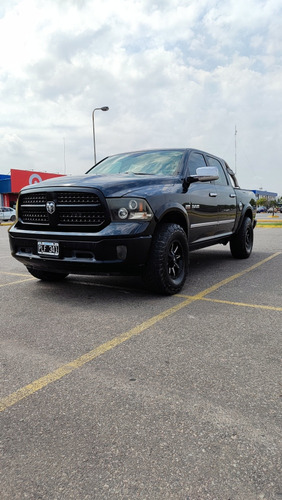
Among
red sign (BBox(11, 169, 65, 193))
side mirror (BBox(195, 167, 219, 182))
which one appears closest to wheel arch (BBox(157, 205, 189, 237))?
side mirror (BBox(195, 167, 219, 182))

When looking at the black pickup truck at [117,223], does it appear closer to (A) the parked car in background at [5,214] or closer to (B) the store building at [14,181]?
(A) the parked car in background at [5,214]

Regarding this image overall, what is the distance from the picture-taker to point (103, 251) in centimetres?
387

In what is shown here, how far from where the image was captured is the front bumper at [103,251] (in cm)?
387

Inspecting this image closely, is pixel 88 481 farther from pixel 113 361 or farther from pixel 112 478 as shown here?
pixel 113 361

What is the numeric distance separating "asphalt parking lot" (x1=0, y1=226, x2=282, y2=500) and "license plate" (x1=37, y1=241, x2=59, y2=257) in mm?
543

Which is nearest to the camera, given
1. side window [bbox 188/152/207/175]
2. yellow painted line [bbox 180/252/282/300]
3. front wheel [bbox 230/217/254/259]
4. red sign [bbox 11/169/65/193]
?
yellow painted line [bbox 180/252/282/300]

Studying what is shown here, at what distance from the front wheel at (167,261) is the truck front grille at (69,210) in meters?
0.65

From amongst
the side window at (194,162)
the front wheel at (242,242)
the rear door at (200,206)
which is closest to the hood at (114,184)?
the rear door at (200,206)

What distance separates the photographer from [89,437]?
180 centimetres

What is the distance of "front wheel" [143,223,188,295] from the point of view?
4.14 m

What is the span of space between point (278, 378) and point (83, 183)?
8.92 feet

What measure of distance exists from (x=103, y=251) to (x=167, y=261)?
78 centimetres

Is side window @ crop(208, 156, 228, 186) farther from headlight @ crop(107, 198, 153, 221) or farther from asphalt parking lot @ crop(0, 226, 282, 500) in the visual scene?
asphalt parking lot @ crop(0, 226, 282, 500)

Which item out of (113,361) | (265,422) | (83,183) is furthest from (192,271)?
(265,422)
